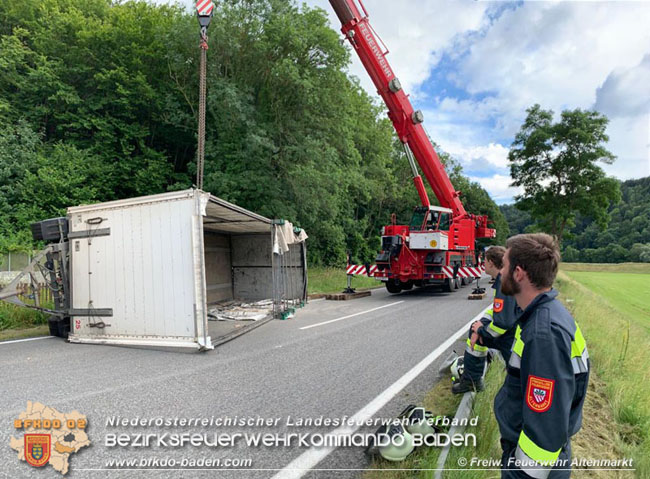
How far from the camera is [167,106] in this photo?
1590 centimetres

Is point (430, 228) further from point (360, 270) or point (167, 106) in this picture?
point (167, 106)

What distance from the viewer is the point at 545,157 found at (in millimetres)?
27125

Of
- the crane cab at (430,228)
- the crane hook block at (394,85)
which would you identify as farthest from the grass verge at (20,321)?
the crane hook block at (394,85)

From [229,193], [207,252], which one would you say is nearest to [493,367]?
[207,252]

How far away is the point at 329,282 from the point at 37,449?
12954mm

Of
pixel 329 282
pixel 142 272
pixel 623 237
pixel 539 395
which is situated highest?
pixel 623 237

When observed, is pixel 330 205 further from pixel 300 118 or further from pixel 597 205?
pixel 597 205

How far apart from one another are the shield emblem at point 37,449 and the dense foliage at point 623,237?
4725cm

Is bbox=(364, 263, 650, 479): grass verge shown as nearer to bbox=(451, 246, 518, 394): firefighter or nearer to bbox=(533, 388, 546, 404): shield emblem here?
bbox=(451, 246, 518, 394): firefighter

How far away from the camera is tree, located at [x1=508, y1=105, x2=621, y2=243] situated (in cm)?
2509

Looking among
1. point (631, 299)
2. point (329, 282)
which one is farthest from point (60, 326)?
point (631, 299)

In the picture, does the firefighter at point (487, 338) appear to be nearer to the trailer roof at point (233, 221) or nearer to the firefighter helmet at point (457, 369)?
the firefighter helmet at point (457, 369)

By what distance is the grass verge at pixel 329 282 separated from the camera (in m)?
13.9

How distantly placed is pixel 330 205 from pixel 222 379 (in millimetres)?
12250
